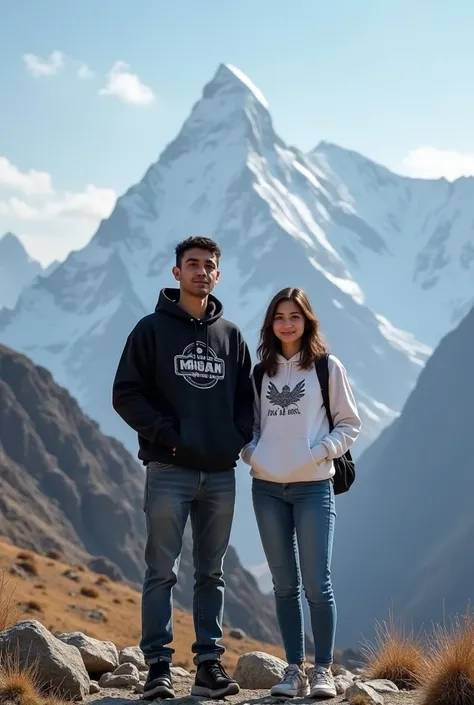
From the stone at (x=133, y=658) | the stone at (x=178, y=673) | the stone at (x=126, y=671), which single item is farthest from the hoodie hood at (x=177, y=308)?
the stone at (x=133, y=658)

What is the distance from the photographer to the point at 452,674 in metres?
7.89

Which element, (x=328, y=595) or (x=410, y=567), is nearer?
(x=328, y=595)

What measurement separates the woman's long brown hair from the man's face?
563 millimetres

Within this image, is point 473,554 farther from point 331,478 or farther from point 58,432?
point 331,478

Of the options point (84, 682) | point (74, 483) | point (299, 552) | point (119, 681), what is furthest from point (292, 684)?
point (74, 483)

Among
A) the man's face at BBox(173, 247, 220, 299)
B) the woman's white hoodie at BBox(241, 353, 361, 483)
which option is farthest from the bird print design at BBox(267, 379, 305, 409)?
the man's face at BBox(173, 247, 220, 299)

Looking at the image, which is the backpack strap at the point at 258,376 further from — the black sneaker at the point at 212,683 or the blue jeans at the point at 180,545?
the black sneaker at the point at 212,683

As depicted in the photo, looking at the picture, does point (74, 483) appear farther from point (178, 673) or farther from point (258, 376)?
point (258, 376)

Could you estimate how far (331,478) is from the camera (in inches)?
342

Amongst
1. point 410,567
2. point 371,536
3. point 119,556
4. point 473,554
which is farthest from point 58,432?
point 371,536

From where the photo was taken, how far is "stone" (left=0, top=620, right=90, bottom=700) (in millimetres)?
8180

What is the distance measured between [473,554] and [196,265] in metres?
118

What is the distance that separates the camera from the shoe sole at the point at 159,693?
26.1ft

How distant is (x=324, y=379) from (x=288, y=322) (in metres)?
0.56
